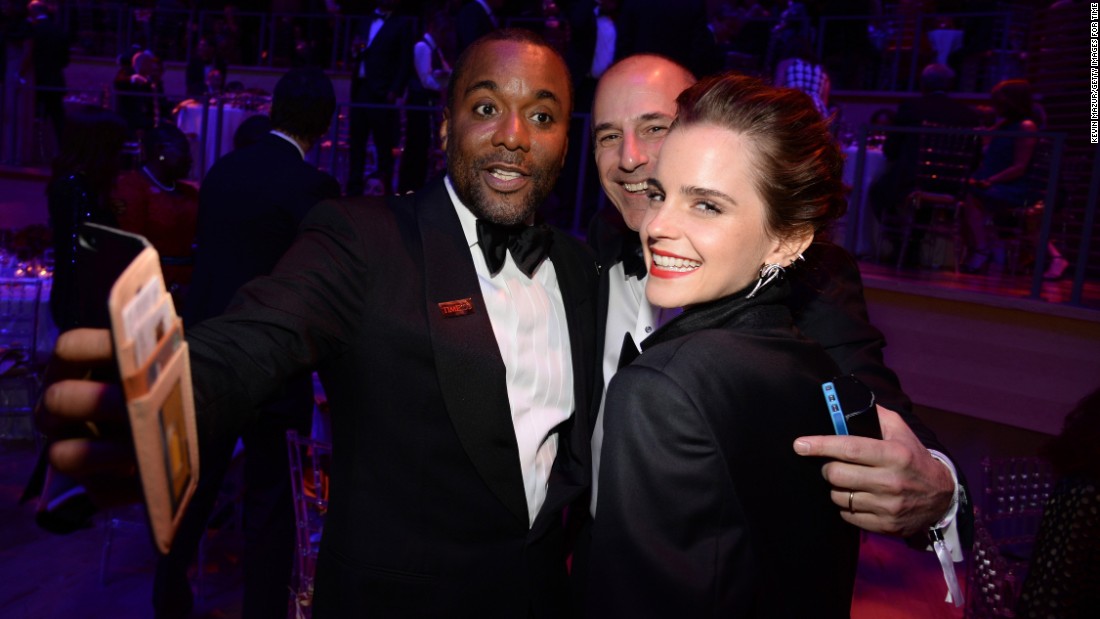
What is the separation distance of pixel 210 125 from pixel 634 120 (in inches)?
280

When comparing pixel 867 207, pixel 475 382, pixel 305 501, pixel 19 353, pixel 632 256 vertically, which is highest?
pixel 867 207

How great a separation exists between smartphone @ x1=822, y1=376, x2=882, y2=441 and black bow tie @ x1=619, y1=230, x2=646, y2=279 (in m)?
0.84

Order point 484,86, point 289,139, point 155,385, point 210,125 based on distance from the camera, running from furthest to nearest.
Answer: point 210,125 < point 289,139 < point 484,86 < point 155,385

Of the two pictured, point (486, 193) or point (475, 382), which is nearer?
point (475, 382)

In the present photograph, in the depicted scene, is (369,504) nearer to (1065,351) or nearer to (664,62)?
(664,62)

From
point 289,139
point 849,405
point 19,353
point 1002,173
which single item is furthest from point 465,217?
point 1002,173

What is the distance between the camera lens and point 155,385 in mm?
873

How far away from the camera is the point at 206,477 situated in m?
3.61

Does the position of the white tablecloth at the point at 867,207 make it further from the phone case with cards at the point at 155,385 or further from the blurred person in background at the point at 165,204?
the phone case with cards at the point at 155,385

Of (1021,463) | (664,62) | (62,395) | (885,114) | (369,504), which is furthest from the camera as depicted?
(885,114)

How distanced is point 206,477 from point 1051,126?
20.3 ft

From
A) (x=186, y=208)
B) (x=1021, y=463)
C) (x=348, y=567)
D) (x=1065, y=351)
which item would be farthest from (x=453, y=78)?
(x=1065, y=351)

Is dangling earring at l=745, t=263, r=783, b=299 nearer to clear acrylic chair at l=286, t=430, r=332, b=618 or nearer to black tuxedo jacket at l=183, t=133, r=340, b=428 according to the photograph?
clear acrylic chair at l=286, t=430, r=332, b=618

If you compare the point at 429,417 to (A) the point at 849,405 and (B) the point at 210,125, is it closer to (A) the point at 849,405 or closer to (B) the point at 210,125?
(A) the point at 849,405
